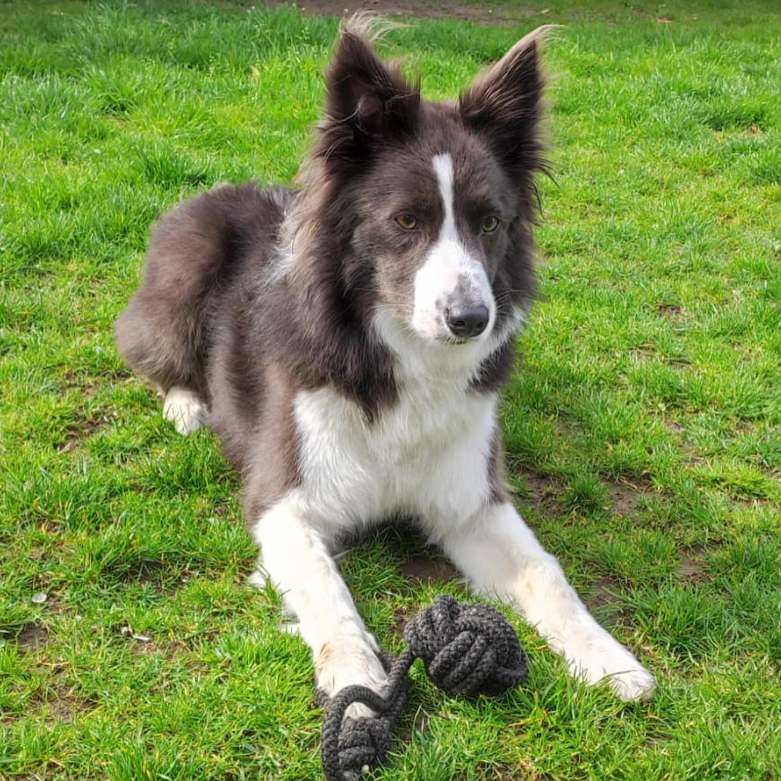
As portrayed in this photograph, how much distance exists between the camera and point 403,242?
325 centimetres

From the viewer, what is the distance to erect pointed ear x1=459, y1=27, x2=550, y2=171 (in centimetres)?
349

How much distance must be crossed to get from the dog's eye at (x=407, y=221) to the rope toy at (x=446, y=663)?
1286 mm

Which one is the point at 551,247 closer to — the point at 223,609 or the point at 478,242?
the point at 478,242

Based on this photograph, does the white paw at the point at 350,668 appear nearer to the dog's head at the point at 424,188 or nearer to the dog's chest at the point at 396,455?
the dog's chest at the point at 396,455

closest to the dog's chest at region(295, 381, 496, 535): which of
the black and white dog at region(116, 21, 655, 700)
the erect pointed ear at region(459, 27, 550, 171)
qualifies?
the black and white dog at region(116, 21, 655, 700)

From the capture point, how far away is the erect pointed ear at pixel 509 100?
349cm

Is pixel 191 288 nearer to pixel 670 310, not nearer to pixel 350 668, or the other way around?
pixel 350 668

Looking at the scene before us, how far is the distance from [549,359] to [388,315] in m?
1.94

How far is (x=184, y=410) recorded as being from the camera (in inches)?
174

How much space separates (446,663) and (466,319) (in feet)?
3.64

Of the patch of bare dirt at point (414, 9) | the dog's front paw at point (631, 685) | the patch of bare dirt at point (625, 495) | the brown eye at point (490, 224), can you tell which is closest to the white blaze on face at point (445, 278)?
the brown eye at point (490, 224)

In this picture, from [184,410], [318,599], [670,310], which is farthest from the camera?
[670,310]

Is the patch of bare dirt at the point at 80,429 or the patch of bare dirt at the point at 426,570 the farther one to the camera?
the patch of bare dirt at the point at 80,429

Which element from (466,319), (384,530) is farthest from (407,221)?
(384,530)
